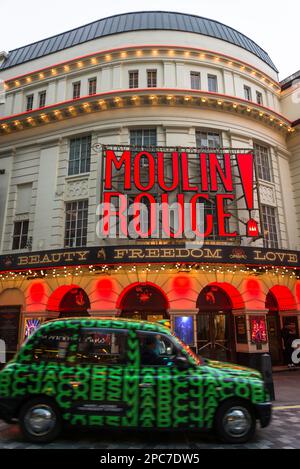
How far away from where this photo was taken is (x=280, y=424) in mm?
6453

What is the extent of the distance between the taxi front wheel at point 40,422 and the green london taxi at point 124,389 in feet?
0.05

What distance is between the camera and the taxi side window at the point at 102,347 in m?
5.61

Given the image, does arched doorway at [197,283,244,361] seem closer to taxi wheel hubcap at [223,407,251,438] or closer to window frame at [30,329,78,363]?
taxi wheel hubcap at [223,407,251,438]

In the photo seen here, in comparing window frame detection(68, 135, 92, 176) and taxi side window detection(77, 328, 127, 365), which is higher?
window frame detection(68, 135, 92, 176)

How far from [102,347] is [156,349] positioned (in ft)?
3.24

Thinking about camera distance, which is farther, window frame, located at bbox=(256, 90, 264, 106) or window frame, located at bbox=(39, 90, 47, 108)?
window frame, located at bbox=(256, 90, 264, 106)

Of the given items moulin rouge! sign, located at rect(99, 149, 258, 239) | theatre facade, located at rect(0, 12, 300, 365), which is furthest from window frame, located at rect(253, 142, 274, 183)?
moulin rouge! sign, located at rect(99, 149, 258, 239)

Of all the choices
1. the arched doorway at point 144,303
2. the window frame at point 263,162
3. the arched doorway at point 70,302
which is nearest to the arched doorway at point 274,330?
the arched doorway at point 144,303

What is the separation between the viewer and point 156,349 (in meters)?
5.68

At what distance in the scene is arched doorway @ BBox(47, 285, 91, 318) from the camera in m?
15.7

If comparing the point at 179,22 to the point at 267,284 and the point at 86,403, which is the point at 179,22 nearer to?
the point at 267,284

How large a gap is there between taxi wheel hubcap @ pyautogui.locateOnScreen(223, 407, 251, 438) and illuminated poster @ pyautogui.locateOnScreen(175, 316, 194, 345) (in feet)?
28.0

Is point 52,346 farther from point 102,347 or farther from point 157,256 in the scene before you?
point 157,256

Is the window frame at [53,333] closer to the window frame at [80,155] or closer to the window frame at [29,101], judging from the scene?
the window frame at [80,155]
